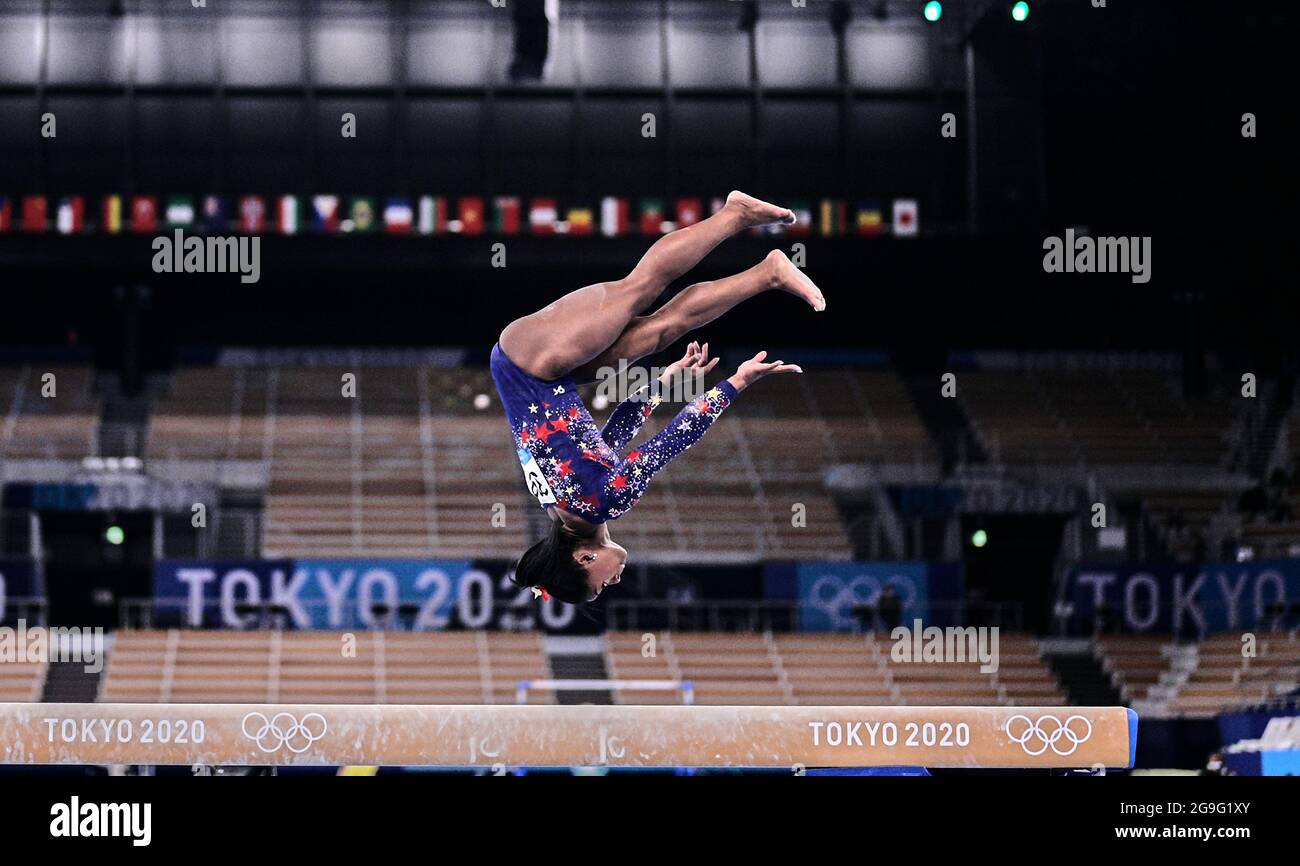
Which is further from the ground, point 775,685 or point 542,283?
point 542,283

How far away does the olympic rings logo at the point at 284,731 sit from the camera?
9.51 metres

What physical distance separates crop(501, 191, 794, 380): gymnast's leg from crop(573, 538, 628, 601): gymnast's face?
861mm

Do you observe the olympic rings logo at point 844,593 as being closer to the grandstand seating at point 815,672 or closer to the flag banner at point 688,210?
the grandstand seating at point 815,672

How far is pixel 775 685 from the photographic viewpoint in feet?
63.6

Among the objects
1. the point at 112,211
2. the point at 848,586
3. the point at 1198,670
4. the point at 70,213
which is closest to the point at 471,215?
the point at 112,211

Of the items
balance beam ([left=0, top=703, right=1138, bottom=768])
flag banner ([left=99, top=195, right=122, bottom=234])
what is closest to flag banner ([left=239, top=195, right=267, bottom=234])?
flag banner ([left=99, top=195, right=122, bottom=234])

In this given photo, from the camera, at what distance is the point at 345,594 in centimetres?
2000

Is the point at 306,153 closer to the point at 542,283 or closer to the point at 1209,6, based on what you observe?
the point at 542,283

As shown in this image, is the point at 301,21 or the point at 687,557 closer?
the point at 687,557

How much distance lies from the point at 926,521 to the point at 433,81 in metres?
9.19

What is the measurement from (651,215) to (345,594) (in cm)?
656

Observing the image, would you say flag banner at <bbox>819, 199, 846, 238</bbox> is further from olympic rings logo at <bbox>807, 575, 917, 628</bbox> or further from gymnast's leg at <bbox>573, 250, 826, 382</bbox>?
gymnast's leg at <bbox>573, 250, 826, 382</bbox>

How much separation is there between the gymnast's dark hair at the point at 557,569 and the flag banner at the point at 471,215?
584 inches
